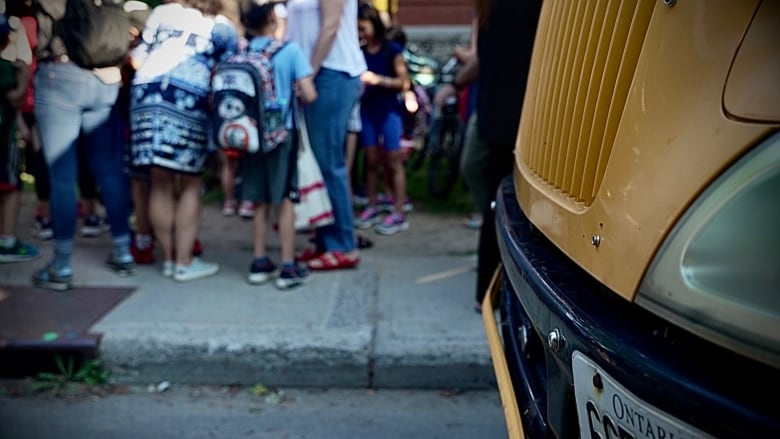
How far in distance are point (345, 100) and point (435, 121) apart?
3.58 m

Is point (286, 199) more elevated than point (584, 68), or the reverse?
point (584, 68)

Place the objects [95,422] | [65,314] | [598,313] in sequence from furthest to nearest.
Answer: [65,314]
[95,422]
[598,313]

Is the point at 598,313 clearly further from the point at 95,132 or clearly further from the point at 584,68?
the point at 95,132

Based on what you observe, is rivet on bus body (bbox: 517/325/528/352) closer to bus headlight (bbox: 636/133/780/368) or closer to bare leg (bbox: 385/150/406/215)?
bus headlight (bbox: 636/133/780/368)

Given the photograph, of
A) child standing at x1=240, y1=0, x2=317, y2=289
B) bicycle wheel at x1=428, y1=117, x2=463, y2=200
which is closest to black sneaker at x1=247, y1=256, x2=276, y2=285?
child standing at x1=240, y1=0, x2=317, y2=289

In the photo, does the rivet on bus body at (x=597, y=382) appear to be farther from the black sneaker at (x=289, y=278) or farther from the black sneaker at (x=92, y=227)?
the black sneaker at (x=92, y=227)

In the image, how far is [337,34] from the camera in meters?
4.66

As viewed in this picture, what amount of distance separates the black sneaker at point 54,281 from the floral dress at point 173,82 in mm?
850

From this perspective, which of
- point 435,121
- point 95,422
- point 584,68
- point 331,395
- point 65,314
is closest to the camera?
point 584,68

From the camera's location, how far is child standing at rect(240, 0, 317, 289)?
4309mm

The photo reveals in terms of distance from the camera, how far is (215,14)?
4.35 m

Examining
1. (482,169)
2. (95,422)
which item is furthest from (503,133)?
(95,422)

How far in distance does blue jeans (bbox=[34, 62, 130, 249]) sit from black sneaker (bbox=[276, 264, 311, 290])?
113cm

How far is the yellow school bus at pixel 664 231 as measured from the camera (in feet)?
3.64
